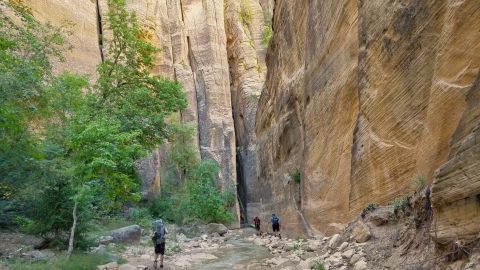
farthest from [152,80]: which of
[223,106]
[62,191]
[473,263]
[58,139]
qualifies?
[223,106]

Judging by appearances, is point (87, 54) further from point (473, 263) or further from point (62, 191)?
point (473, 263)

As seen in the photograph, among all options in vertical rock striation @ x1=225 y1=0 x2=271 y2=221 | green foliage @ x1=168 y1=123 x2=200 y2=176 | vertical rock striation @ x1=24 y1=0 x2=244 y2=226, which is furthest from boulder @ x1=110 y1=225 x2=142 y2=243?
vertical rock striation @ x1=225 y1=0 x2=271 y2=221

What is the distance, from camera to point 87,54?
29078 millimetres

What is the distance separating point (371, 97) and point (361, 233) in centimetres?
346

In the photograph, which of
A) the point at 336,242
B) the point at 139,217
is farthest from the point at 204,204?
the point at 336,242

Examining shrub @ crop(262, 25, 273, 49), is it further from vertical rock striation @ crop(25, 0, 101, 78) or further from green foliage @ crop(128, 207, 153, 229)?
green foliage @ crop(128, 207, 153, 229)

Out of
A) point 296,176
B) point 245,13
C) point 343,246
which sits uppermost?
point 245,13

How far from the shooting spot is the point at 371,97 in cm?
1007

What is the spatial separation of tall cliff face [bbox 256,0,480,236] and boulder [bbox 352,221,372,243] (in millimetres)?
1051

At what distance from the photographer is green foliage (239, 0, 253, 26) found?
47.0m

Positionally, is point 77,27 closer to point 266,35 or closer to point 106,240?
point 106,240

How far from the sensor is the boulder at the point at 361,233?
8405mm

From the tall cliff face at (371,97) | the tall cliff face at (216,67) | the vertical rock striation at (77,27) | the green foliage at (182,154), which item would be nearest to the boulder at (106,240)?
the tall cliff face at (371,97)

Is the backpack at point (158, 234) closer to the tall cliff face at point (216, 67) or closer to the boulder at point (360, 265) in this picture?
the boulder at point (360, 265)
